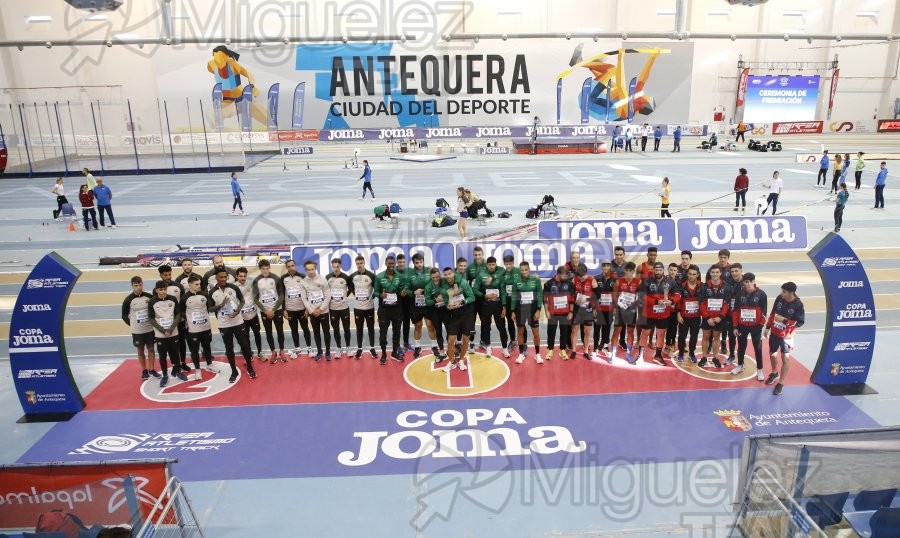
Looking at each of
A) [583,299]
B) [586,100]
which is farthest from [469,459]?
[586,100]

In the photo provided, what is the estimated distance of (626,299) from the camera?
9.48 metres

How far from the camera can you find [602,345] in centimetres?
1005

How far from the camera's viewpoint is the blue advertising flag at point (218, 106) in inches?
1688

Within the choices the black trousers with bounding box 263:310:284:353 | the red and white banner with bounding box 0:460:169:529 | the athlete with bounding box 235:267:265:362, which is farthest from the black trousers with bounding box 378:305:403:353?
the red and white banner with bounding box 0:460:169:529

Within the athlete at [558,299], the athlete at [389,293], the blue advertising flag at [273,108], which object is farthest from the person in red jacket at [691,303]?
the blue advertising flag at [273,108]

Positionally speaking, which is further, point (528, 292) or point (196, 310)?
point (528, 292)

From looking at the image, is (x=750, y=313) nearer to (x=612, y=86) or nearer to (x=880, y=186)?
(x=880, y=186)

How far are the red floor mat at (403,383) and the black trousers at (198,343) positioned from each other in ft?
0.99

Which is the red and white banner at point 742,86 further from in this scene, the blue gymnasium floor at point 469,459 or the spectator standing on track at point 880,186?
the blue gymnasium floor at point 469,459

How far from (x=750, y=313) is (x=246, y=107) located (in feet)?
138

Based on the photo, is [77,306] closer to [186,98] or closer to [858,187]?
[858,187]

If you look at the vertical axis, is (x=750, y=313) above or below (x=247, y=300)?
below

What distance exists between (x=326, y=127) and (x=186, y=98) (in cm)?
1025

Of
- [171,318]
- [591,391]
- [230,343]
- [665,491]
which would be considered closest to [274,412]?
[230,343]
